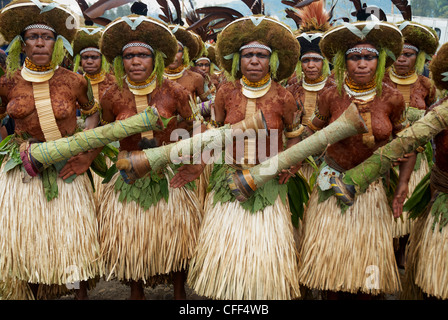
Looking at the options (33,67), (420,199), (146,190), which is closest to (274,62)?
(146,190)

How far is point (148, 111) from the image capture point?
2.74 metres

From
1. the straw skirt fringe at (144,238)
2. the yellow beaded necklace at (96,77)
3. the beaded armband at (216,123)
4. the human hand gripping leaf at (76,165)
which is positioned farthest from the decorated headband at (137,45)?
the yellow beaded necklace at (96,77)

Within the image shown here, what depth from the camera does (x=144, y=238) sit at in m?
3.07

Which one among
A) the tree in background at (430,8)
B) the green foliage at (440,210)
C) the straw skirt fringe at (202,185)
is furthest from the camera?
the tree in background at (430,8)

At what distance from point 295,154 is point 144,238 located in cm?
134

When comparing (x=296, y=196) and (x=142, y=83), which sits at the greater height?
(x=142, y=83)

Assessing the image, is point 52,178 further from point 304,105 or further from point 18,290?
point 304,105

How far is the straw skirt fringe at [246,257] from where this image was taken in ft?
9.11

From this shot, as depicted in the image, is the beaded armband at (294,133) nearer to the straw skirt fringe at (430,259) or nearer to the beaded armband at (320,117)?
the beaded armband at (320,117)

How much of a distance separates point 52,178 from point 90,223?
1.50 ft

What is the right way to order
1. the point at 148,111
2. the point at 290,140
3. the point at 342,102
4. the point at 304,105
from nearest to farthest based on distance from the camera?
1. the point at 148,111
2. the point at 342,102
3. the point at 290,140
4. the point at 304,105

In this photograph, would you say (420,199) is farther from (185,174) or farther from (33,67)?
(33,67)

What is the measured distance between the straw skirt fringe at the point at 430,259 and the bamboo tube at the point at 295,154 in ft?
2.90
